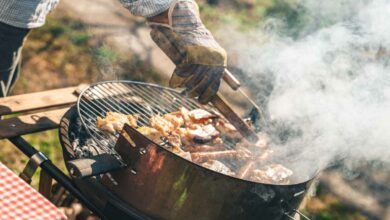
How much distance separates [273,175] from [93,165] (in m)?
1.41

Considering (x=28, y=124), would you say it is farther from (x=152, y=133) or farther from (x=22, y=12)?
(x=152, y=133)

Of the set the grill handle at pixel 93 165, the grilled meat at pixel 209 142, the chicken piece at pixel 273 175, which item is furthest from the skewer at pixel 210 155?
the grill handle at pixel 93 165

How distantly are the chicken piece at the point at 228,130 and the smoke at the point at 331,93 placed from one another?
335mm

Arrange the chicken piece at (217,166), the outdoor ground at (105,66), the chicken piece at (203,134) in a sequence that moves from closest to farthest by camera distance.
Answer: the chicken piece at (217,166)
the chicken piece at (203,134)
the outdoor ground at (105,66)

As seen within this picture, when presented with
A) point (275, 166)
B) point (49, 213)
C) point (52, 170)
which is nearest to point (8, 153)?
point (52, 170)

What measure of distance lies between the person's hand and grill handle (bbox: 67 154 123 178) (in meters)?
0.88

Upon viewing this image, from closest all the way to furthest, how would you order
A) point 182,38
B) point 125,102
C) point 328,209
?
point 182,38
point 125,102
point 328,209

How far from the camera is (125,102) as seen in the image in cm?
449

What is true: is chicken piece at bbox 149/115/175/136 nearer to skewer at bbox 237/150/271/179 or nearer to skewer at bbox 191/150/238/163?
skewer at bbox 191/150/238/163

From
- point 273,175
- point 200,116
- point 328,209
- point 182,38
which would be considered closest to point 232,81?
point 200,116

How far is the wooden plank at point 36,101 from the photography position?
4340 mm

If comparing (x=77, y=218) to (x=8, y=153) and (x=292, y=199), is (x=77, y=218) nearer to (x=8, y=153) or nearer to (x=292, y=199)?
(x=8, y=153)

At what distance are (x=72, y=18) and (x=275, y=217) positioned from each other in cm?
539

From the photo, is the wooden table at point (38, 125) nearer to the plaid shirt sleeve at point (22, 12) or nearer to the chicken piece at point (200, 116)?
the plaid shirt sleeve at point (22, 12)
